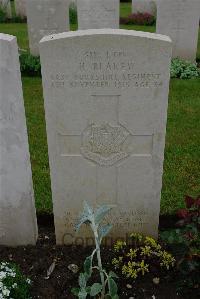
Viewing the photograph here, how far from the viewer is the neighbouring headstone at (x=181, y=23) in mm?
8578

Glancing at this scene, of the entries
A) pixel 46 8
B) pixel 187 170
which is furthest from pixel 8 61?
pixel 46 8

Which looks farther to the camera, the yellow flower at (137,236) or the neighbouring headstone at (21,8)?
the neighbouring headstone at (21,8)

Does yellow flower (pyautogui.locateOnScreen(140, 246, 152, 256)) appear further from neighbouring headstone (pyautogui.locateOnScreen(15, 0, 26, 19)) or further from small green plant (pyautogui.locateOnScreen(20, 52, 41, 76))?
neighbouring headstone (pyautogui.locateOnScreen(15, 0, 26, 19))

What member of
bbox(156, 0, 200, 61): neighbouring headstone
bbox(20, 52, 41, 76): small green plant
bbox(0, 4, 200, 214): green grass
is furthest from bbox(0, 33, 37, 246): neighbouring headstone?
bbox(156, 0, 200, 61): neighbouring headstone

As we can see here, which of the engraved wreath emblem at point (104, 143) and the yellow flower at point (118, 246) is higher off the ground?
the engraved wreath emblem at point (104, 143)

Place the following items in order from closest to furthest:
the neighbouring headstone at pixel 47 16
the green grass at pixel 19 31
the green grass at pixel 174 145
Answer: the green grass at pixel 174 145 → the neighbouring headstone at pixel 47 16 → the green grass at pixel 19 31

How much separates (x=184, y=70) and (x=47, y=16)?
3.11 metres

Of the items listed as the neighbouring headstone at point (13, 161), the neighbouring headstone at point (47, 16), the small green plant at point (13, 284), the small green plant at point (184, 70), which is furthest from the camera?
the neighbouring headstone at point (47, 16)

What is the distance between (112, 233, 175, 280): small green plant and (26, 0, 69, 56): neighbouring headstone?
650 cm

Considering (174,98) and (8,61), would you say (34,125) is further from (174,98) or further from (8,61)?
(8,61)

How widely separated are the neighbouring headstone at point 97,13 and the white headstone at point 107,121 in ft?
20.1

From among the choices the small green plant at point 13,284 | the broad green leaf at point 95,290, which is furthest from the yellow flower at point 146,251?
the small green plant at point 13,284

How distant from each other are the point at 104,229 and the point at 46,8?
696cm

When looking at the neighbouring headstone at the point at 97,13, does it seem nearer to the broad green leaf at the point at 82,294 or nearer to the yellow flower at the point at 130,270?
the yellow flower at the point at 130,270
